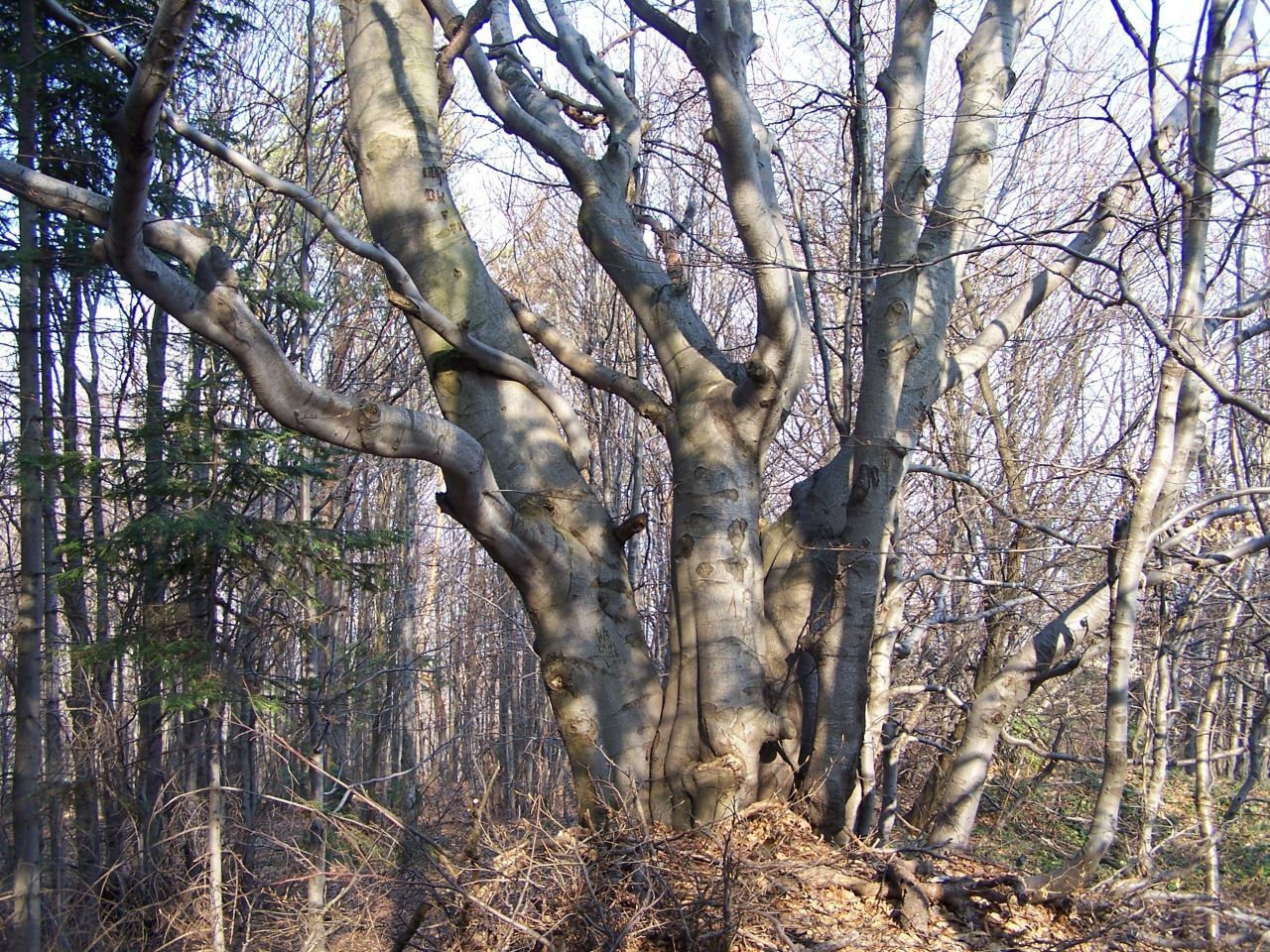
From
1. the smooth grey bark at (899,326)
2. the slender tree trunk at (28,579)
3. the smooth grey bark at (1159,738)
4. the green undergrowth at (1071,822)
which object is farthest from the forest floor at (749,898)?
the green undergrowth at (1071,822)

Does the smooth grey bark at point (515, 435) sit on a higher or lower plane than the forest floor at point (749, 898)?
higher

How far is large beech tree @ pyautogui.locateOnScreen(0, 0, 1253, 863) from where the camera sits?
166 inches

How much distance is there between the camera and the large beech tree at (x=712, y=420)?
4.22 meters

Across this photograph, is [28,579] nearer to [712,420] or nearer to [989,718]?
[712,420]

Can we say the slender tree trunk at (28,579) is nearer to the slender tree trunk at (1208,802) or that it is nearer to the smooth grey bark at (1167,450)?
the smooth grey bark at (1167,450)

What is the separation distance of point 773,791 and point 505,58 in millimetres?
4382

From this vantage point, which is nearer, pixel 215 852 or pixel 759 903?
pixel 759 903

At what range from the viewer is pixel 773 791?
14.2 feet

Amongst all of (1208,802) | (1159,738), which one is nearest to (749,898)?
(1208,802)

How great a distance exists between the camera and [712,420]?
178 inches

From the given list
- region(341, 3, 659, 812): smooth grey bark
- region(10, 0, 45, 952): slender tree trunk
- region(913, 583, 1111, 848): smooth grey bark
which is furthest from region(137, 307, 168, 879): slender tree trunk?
region(913, 583, 1111, 848): smooth grey bark

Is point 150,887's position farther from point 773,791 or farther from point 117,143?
point 117,143

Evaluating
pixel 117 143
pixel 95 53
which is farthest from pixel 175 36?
pixel 95 53

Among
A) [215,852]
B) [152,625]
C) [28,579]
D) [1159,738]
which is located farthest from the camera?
[28,579]
